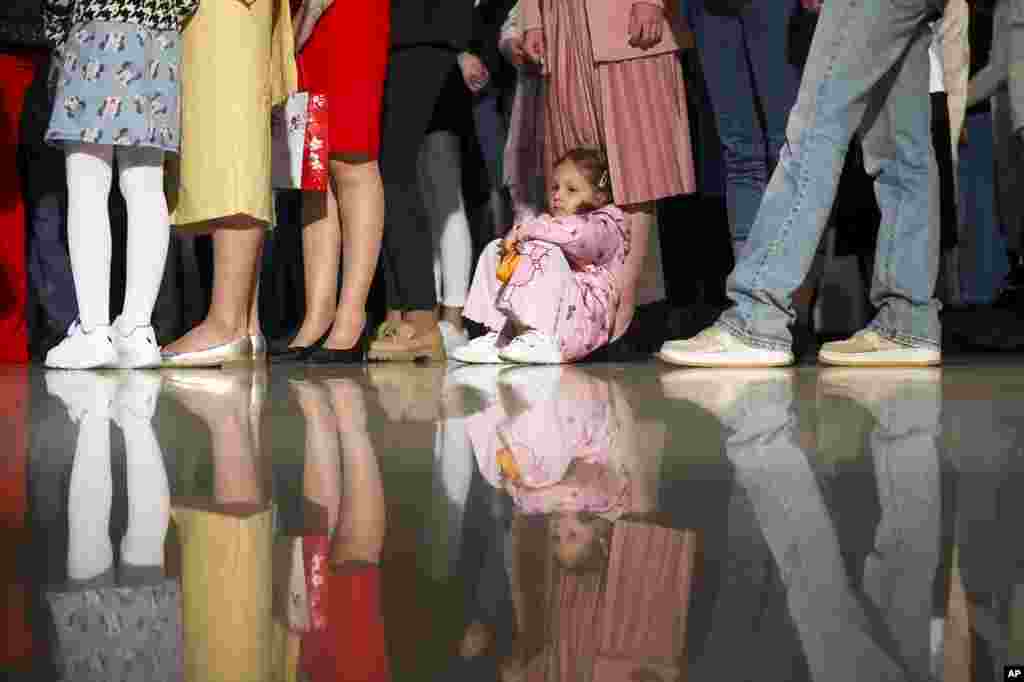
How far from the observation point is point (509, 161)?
348cm

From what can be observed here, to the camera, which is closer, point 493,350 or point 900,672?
point 900,672

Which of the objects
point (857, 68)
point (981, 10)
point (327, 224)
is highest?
point (981, 10)

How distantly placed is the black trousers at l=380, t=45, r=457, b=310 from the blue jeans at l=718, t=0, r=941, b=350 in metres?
0.90

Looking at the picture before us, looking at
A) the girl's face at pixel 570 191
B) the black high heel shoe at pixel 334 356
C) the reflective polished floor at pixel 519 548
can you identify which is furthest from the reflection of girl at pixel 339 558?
the girl's face at pixel 570 191

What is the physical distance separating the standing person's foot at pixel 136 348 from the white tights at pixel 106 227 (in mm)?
16

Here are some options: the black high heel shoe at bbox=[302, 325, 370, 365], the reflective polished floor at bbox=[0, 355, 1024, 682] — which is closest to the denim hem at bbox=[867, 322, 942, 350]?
the reflective polished floor at bbox=[0, 355, 1024, 682]

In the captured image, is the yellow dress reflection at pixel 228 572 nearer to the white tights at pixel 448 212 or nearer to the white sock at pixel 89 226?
the white sock at pixel 89 226

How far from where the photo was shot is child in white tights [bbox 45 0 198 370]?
9.53 ft

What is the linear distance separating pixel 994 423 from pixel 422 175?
235 cm

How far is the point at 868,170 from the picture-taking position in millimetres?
2830

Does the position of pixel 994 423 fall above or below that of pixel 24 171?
below

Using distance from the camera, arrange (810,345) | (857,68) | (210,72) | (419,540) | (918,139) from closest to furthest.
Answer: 1. (419,540)
2. (857,68)
3. (918,139)
4. (210,72)
5. (810,345)

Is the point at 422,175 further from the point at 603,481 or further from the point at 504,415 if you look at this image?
the point at 603,481

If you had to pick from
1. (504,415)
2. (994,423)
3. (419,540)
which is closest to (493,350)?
(504,415)
